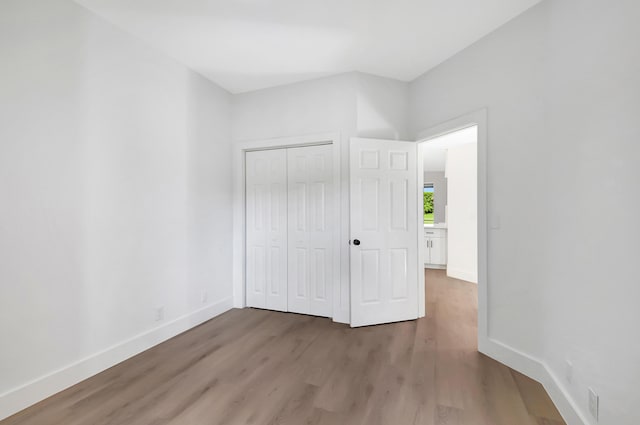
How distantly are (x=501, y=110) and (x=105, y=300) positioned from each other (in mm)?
3649

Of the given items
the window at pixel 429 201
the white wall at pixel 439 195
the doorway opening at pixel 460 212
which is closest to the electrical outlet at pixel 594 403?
the doorway opening at pixel 460 212

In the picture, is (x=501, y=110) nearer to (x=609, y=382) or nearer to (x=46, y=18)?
(x=609, y=382)

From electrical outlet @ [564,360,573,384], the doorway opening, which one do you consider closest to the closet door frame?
the doorway opening

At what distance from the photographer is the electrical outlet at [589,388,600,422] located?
1397 millimetres

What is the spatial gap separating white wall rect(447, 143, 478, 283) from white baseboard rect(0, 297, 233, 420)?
453cm

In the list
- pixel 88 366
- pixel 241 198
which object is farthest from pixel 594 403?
pixel 241 198

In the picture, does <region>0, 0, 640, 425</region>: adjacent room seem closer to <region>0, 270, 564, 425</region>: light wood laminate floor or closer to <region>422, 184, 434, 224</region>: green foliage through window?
<region>0, 270, 564, 425</region>: light wood laminate floor

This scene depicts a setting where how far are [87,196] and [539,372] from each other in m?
3.66

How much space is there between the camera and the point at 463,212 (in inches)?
207

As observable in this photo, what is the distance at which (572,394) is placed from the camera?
1.66m

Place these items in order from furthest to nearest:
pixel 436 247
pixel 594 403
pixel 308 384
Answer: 1. pixel 436 247
2. pixel 308 384
3. pixel 594 403

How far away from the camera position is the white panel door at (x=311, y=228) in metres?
3.41

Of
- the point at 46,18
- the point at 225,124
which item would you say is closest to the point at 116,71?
the point at 46,18

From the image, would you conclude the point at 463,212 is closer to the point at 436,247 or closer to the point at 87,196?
the point at 436,247
